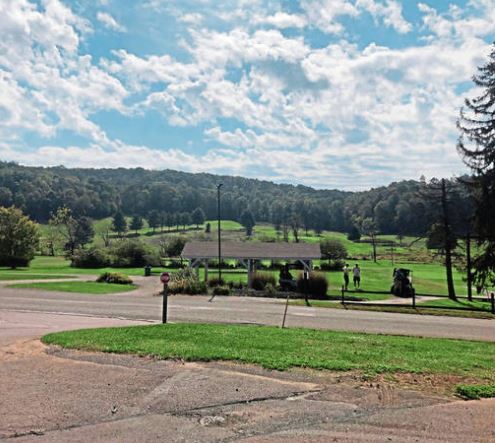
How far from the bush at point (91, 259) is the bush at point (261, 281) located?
26.5 metres

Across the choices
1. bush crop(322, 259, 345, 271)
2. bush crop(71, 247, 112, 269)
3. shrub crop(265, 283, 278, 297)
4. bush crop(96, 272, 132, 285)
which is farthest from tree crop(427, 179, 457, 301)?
bush crop(71, 247, 112, 269)

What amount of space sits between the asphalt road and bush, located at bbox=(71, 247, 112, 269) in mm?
28399

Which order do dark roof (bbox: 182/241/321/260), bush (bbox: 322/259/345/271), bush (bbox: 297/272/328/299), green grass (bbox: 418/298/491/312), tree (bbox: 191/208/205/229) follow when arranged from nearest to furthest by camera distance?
green grass (bbox: 418/298/491/312) < bush (bbox: 297/272/328/299) < dark roof (bbox: 182/241/321/260) < bush (bbox: 322/259/345/271) < tree (bbox: 191/208/205/229)

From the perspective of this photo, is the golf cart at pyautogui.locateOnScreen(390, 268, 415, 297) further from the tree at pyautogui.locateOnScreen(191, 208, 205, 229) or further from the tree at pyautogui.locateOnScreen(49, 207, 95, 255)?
the tree at pyautogui.locateOnScreen(191, 208, 205, 229)

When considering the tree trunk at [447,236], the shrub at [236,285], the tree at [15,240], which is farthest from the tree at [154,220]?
the tree trunk at [447,236]

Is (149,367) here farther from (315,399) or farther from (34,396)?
(315,399)

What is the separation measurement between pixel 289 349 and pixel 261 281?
75.0 feet

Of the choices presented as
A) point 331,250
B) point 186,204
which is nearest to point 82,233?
point 331,250

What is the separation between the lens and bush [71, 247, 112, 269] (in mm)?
51938

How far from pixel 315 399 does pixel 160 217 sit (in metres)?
148

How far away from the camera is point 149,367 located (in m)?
7.85

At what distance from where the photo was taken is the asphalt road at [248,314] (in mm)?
16172

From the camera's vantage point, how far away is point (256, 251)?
35250mm

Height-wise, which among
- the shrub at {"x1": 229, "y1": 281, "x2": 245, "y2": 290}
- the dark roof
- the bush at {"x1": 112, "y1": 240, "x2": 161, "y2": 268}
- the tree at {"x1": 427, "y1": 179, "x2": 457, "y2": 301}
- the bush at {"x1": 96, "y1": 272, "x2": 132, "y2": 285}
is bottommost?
the shrub at {"x1": 229, "y1": 281, "x2": 245, "y2": 290}
